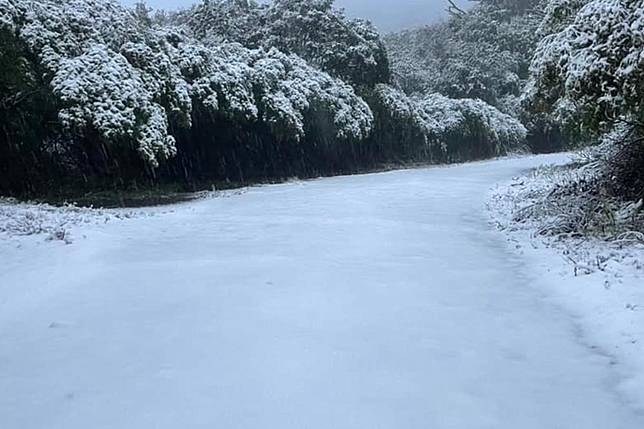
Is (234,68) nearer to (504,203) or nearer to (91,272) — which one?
(504,203)

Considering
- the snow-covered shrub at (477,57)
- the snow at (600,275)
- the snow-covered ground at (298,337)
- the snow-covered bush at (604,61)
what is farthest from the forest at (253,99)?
the snow-covered shrub at (477,57)

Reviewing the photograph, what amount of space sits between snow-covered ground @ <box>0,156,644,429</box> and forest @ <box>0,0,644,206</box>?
8.13ft

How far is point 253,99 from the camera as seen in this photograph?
18.0 meters

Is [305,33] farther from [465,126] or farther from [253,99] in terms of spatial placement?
[253,99]

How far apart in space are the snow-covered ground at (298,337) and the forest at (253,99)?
2477mm

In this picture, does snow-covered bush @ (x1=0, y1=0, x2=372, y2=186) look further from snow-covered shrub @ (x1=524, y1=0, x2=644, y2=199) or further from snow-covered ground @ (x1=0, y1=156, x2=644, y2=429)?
snow-covered shrub @ (x1=524, y1=0, x2=644, y2=199)

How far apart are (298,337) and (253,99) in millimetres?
14610

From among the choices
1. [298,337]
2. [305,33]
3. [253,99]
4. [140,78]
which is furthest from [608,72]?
[305,33]

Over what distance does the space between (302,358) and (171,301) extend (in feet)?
5.31

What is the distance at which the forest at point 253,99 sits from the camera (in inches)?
305

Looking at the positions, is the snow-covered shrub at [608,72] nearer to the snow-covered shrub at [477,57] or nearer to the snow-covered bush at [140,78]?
the snow-covered bush at [140,78]

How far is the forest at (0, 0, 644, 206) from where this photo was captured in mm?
7750

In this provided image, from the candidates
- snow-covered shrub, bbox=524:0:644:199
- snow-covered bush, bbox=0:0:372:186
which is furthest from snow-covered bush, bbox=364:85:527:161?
snow-covered shrub, bbox=524:0:644:199

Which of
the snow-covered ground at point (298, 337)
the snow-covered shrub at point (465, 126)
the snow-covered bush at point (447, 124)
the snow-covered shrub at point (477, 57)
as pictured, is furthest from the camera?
the snow-covered shrub at point (477, 57)
